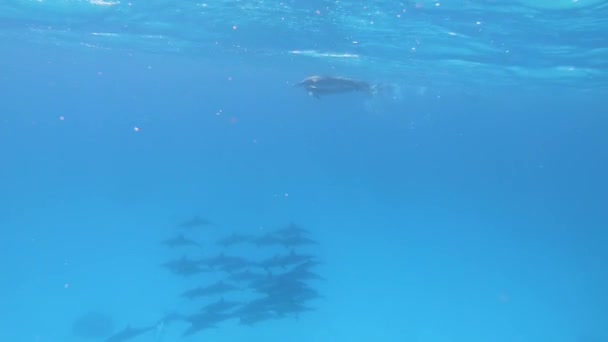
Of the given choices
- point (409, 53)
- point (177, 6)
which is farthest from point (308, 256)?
point (409, 53)

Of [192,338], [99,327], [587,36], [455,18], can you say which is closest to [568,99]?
[587,36]

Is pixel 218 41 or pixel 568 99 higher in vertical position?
pixel 218 41

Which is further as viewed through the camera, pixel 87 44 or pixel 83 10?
pixel 87 44

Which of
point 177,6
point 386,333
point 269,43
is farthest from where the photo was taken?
point 386,333

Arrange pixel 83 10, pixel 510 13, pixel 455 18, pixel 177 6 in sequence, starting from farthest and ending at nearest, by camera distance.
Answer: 1. pixel 83 10
2. pixel 177 6
3. pixel 455 18
4. pixel 510 13

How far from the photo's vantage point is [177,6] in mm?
19984

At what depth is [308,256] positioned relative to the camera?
16172mm

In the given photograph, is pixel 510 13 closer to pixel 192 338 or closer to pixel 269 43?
pixel 269 43

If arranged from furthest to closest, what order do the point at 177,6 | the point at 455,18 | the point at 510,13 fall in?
the point at 177,6 < the point at 455,18 < the point at 510,13

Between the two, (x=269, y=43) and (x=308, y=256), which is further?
(x=269, y=43)

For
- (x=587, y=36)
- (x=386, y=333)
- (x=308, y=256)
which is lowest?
(x=386, y=333)

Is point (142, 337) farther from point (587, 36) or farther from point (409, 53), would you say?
point (587, 36)

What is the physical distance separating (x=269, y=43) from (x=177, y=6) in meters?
7.71

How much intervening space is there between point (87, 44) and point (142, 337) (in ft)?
72.6
